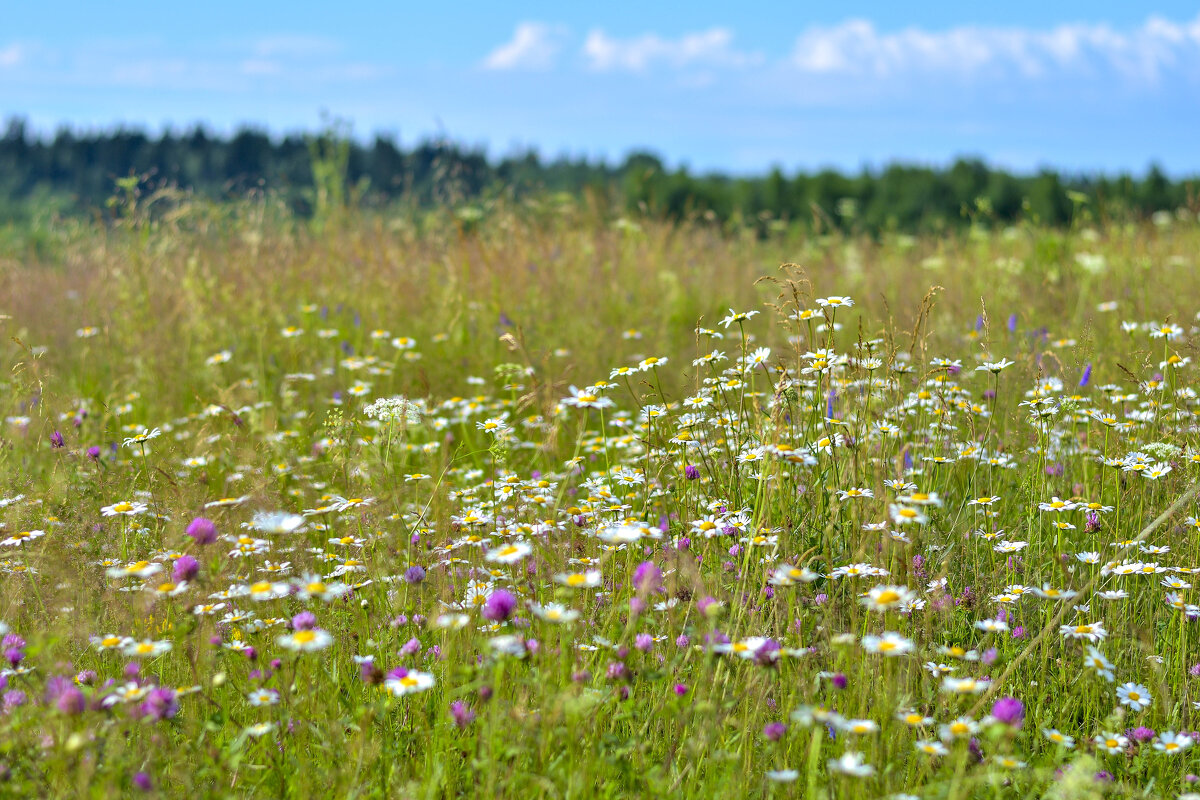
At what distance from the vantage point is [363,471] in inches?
112

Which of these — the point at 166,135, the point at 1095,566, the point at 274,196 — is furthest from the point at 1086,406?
the point at 166,135

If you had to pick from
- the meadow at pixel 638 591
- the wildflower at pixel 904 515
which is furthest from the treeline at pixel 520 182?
the wildflower at pixel 904 515

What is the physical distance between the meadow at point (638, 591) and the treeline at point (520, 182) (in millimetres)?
3434

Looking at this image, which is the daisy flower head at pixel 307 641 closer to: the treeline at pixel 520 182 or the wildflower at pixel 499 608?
the wildflower at pixel 499 608

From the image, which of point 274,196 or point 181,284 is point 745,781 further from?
point 274,196

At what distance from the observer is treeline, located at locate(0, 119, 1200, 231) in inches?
307

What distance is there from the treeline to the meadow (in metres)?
3.43

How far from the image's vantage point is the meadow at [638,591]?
175 cm

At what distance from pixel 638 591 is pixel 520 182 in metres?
6.76

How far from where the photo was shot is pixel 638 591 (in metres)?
2.19

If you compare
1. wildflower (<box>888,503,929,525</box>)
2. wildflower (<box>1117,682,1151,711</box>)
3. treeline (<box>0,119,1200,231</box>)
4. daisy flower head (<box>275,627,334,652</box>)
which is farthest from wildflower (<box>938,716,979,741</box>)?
treeline (<box>0,119,1200,231</box>)

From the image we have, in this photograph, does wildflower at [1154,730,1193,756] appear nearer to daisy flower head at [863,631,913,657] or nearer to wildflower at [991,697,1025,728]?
wildflower at [991,697,1025,728]

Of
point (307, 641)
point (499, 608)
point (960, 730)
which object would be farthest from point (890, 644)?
point (307, 641)

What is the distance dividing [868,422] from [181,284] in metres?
5.18
